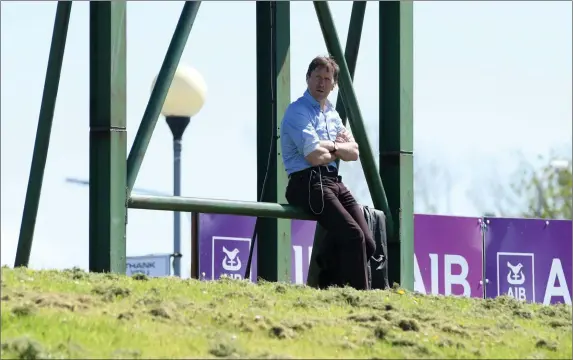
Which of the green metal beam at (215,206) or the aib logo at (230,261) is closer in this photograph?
the green metal beam at (215,206)

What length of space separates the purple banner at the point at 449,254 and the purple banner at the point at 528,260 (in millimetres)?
173

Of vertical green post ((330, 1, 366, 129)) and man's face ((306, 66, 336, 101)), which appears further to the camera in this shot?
vertical green post ((330, 1, 366, 129))

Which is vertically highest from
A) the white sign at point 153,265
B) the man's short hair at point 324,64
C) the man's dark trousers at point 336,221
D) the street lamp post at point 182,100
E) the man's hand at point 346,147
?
the street lamp post at point 182,100

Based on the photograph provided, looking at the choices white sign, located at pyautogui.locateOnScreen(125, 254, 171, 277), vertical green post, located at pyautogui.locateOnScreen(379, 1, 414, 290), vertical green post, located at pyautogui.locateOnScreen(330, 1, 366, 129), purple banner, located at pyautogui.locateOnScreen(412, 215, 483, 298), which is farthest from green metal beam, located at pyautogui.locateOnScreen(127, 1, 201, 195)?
white sign, located at pyautogui.locateOnScreen(125, 254, 171, 277)

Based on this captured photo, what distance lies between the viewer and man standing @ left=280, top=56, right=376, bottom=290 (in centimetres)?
1273

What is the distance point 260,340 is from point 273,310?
944mm

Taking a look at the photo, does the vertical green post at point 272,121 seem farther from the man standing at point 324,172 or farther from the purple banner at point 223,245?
the purple banner at point 223,245

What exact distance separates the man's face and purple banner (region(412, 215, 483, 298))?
17.5ft

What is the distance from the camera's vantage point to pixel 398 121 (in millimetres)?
14453

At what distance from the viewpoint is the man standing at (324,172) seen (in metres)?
12.7

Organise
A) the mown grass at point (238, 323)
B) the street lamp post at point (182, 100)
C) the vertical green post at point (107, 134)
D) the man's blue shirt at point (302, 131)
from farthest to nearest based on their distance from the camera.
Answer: the street lamp post at point (182, 100) < the man's blue shirt at point (302, 131) < the vertical green post at point (107, 134) < the mown grass at point (238, 323)

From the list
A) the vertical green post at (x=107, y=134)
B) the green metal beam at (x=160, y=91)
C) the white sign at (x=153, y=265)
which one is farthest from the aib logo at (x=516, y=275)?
the vertical green post at (x=107, y=134)

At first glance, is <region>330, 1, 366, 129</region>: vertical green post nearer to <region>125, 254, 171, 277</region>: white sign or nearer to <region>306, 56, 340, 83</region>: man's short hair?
<region>306, 56, 340, 83</region>: man's short hair

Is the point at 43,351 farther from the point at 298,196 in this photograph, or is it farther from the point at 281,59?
the point at 281,59
